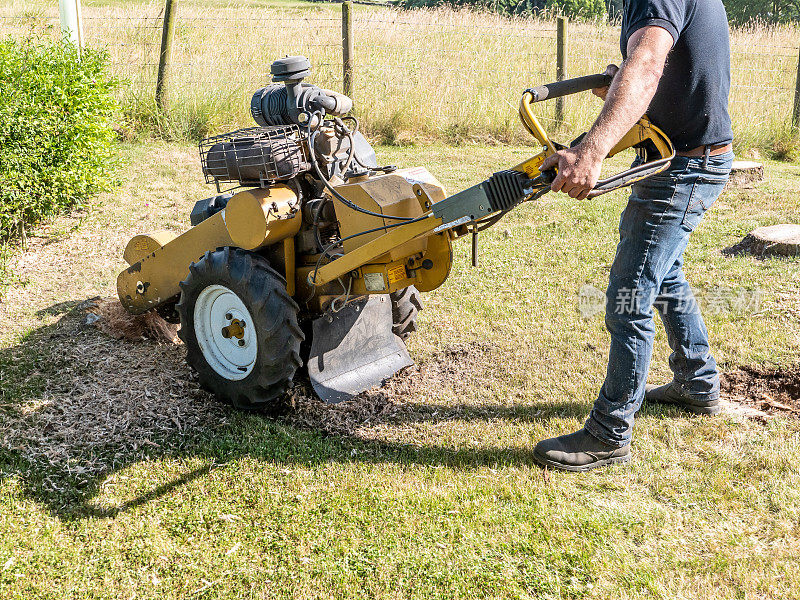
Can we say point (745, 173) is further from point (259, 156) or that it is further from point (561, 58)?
point (259, 156)

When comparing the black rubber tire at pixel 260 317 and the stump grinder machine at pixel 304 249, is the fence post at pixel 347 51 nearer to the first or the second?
the stump grinder machine at pixel 304 249

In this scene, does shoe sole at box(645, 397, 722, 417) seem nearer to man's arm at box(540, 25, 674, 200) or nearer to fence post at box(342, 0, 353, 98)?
man's arm at box(540, 25, 674, 200)

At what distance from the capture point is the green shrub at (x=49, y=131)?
623cm

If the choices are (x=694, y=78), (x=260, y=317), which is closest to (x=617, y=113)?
(x=694, y=78)

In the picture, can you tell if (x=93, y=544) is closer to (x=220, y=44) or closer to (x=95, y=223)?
(x=95, y=223)

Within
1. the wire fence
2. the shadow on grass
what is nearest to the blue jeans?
the shadow on grass

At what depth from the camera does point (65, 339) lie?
199 inches

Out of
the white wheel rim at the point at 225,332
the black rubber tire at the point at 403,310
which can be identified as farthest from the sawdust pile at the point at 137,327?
the black rubber tire at the point at 403,310

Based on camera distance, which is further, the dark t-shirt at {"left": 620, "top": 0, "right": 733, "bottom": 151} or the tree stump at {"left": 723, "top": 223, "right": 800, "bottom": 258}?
the tree stump at {"left": 723, "top": 223, "right": 800, "bottom": 258}

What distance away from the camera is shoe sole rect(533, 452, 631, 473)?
364cm

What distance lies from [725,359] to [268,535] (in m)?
3.03

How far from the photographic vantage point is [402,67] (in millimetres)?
12008

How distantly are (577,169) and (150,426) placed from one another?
2534 millimetres

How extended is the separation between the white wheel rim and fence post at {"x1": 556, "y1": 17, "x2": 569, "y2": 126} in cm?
824
